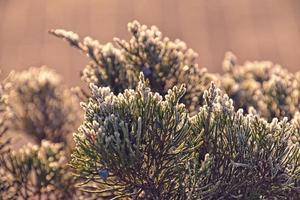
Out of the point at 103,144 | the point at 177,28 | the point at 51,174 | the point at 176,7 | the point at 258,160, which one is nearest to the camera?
the point at 103,144

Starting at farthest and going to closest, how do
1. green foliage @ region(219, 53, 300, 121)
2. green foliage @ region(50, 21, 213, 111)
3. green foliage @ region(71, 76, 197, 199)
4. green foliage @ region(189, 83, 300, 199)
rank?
green foliage @ region(219, 53, 300, 121), green foliage @ region(50, 21, 213, 111), green foliage @ region(189, 83, 300, 199), green foliage @ region(71, 76, 197, 199)

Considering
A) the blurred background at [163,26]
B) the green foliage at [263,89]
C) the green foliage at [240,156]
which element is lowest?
the green foliage at [240,156]

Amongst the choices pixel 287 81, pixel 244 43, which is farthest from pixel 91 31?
pixel 287 81

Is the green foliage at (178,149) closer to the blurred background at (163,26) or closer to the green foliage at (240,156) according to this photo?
the green foliage at (240,156)

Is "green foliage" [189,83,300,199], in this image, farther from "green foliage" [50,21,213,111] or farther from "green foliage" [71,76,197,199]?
"green foliage" [50,21,213,111]

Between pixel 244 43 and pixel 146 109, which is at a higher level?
pixel 244 43

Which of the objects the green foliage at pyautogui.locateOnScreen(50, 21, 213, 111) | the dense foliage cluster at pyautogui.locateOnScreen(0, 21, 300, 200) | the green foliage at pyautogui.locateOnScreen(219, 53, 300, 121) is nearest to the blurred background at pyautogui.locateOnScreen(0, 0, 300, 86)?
the green foliage at pyautogui.locateOnScreen(219, 53, 300, 121)

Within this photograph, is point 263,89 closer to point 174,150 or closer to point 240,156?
point 240,156

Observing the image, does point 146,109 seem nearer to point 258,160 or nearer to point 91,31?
point 258,160

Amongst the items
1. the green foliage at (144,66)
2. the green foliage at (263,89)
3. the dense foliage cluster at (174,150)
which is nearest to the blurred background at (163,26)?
the green foliage at (263,89)
